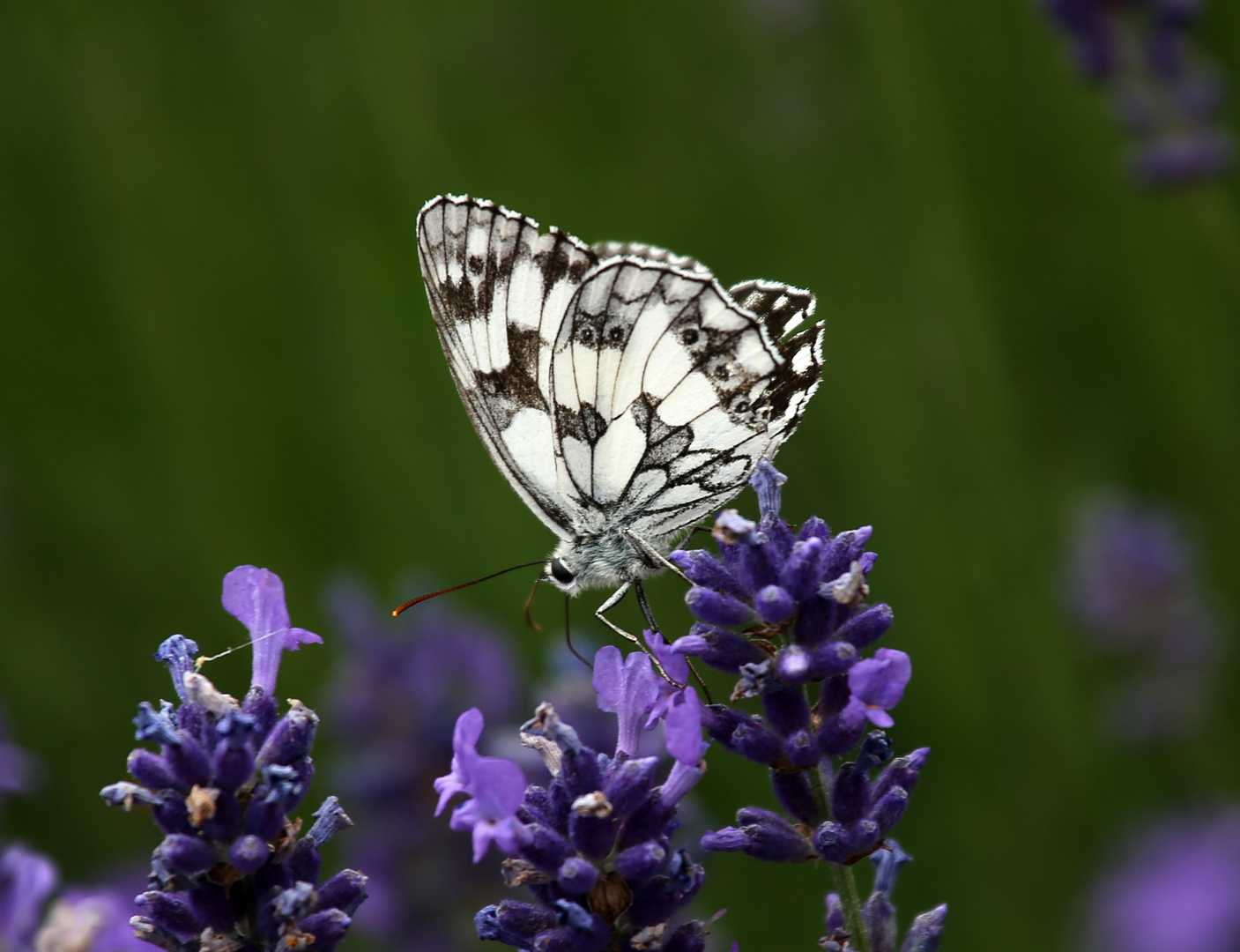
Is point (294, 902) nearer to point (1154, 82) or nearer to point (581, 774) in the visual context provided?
point (581, 774)

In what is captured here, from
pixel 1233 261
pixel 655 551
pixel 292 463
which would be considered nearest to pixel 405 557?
pixel 292 463

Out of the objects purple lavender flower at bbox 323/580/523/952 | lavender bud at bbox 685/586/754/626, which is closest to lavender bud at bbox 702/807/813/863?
lavender bud at bbox 685/586/754/626

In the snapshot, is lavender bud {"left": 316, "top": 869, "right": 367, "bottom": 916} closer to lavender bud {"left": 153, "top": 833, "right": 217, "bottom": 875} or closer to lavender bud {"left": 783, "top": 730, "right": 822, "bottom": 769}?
lavender bud {"left": 153, "top": 833, "right": 217, "bottom": 875}

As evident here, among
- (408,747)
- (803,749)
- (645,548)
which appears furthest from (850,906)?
(408,747)

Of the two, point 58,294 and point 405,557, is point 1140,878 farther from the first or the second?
point 58,294

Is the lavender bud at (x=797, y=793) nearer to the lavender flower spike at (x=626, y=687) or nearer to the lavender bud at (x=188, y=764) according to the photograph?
the lavender flower spike at (x=626, y=687)
